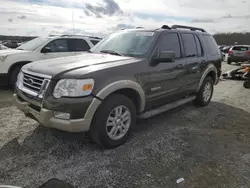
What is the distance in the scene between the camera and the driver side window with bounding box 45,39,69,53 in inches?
→ 277

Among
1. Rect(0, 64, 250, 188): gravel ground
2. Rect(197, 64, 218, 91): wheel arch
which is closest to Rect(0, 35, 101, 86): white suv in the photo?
Rect(0, 64, 250, 188): gravel ground

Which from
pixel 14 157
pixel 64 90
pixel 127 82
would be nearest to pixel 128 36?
pixel 127 82

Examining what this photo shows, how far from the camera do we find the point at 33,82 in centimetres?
312

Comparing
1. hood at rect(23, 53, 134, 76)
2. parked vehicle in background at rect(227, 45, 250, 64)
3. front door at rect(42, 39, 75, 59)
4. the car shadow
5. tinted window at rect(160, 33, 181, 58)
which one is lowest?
parked vehicle in background at rect(227, 45, 250, 64)

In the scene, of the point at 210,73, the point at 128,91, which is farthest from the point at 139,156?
the point at 210,73

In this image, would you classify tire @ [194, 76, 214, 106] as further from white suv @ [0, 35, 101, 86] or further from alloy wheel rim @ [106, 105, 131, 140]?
white suv @ [0, 35, 101, 86]

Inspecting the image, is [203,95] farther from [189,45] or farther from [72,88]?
[72,88]

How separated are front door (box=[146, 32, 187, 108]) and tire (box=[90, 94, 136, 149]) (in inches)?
19.9

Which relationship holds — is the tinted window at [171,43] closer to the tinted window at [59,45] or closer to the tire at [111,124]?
the tire at [111,124]

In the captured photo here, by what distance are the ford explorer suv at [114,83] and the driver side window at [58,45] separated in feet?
10.4

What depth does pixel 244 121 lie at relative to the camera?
4.73 metres

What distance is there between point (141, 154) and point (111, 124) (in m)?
0.63

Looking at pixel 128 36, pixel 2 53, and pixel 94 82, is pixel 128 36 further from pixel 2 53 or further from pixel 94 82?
pixel 2 53

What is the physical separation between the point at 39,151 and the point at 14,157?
0.33 metres
